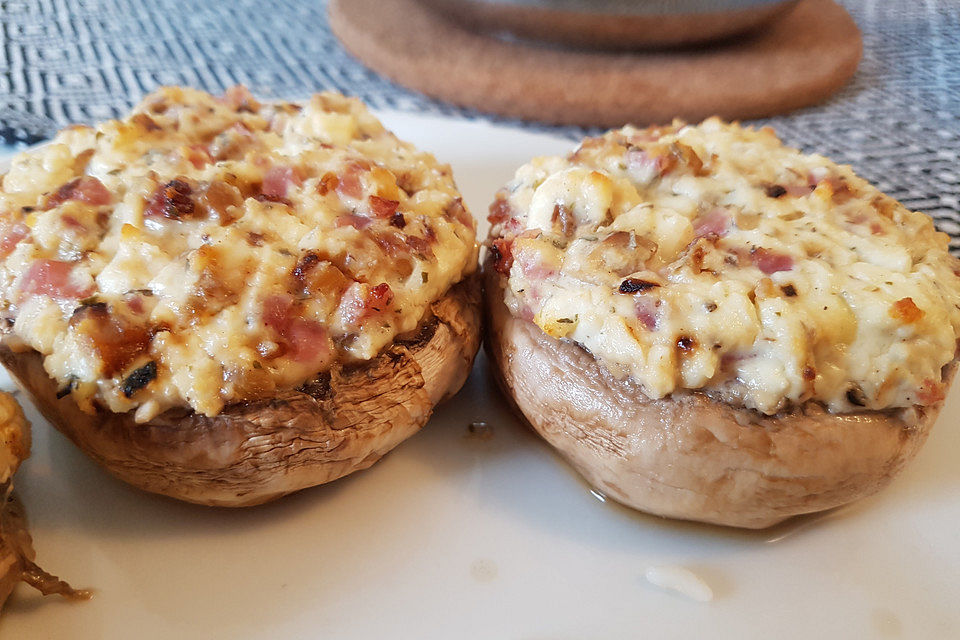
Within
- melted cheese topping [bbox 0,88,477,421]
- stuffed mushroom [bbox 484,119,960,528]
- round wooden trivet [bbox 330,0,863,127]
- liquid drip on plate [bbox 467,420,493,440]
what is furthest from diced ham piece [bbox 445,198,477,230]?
round wooden trivet [bbox 330,0,863,127]

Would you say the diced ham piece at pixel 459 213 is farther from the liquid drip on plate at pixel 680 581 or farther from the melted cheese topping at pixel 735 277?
the liquid drip on plate at pixel 680 581

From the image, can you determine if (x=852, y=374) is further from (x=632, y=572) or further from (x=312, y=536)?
(x=312, y=536)

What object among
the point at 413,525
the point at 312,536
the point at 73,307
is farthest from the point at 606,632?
the point at 73,307

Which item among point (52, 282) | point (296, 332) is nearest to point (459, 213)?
point (296, 332)

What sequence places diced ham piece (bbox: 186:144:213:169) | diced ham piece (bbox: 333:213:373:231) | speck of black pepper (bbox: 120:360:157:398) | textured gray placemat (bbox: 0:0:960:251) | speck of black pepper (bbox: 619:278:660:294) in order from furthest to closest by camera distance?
textured gray placemat (bbox: 0:0:960:251) < diced ham piece (bbox: 186:144:213:169) < diced ham piece (bbox: 333:213:373:231) < speck of black pepper (bbox: 619:278:660:294) < speck of black pepper (bbox: 120:360:157:398)

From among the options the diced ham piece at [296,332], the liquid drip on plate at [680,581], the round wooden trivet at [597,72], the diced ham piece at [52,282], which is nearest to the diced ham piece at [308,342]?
the diced ham piece at [296,332]

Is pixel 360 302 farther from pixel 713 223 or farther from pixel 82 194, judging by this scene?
pixel 713 223

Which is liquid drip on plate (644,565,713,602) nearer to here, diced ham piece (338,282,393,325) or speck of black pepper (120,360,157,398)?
diced ham piece (338,282,393,325)
